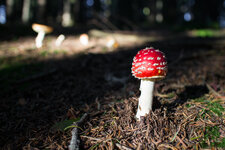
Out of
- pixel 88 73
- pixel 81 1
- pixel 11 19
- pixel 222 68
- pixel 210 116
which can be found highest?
pixel 81 1

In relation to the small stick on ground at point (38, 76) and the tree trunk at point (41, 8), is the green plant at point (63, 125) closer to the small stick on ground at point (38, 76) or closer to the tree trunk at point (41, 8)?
the small stick on ground at point (38, 76)

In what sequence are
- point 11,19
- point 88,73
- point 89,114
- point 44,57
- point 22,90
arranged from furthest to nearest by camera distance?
1. point 11,19
2. point 44,57
3. point 88,73
4. point 22,90
5. point 89,114

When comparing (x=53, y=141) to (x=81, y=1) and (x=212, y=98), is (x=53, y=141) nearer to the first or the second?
(x=212, y=98)

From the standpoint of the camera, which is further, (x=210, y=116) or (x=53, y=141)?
(x=210, y=116)

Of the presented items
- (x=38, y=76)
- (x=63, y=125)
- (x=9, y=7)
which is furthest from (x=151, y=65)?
(x=9, y=7)

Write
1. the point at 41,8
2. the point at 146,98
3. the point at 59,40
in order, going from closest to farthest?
the point at 146,98
the point at 59,40
the point at 41,8

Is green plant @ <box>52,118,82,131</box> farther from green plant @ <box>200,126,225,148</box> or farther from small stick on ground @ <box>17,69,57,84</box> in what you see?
small stick on ground @ <box>17,69,57,84</box>

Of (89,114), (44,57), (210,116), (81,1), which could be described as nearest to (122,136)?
(89,114)

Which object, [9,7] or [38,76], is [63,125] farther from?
[9,7]

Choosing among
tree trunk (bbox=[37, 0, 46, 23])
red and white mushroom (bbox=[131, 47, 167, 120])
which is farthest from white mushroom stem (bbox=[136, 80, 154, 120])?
tree trunk (bbox=[37, 0, 46, 23])
